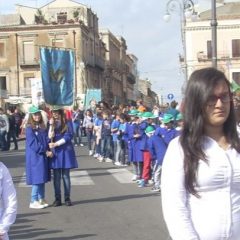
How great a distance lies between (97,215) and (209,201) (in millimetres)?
7050

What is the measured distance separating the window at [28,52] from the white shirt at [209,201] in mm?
76749

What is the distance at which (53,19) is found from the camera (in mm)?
87250

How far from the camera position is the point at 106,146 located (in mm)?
21141

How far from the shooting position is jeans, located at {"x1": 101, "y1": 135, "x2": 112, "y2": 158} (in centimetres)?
2106

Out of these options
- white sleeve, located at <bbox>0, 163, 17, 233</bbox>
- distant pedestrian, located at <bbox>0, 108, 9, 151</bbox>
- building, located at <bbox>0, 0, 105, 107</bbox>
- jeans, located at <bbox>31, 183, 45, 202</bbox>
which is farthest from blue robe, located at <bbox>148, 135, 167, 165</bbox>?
building, located at <bbox>0, 0, 105, 107</bbox>

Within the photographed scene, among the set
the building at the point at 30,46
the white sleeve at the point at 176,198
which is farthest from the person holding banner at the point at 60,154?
the building at the point at 30,46

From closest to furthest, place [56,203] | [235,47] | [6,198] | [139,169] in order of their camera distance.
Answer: [6,198], [56,203], [139,169], [235,47]

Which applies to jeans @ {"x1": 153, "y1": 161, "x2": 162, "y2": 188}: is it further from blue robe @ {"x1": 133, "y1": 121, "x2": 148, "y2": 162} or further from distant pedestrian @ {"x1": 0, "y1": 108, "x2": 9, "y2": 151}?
distant pedestrian @ {"x1": 0, "y1": 108, "x2": 9, "y2": 151}

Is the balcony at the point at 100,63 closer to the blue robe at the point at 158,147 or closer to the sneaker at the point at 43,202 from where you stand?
the blue robe at the point at 158,147

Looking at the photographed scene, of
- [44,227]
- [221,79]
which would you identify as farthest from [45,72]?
[221,79]

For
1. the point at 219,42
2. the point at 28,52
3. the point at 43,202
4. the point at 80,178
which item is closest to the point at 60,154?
the point at 43,202

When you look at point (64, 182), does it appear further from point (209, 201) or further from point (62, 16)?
point (62, 16)

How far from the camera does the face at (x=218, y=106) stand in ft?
10.7

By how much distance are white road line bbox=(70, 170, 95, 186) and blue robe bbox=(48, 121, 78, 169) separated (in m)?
3.21
